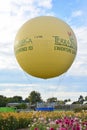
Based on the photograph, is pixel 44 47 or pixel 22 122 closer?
pixel 44 47

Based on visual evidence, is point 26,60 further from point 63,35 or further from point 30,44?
point 63,35

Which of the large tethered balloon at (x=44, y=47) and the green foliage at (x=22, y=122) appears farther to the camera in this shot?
the green foliage at (x=22, y=122)

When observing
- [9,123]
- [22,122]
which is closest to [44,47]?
[9,123]

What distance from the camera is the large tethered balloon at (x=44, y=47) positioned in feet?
38.1

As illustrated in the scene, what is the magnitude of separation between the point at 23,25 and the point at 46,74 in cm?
192

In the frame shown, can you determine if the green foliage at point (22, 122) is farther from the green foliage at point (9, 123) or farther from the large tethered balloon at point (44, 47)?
the large tethered balloon at point (44, 47)

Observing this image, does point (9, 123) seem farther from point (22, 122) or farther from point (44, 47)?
point (44, 47)

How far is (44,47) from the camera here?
11648 millimetres

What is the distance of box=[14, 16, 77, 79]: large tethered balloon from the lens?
38.1 ft

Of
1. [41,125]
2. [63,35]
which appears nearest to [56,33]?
[63,35]

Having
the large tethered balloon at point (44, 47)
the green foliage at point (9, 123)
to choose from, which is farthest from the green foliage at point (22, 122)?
the large tethered balloon at point (44, 47)

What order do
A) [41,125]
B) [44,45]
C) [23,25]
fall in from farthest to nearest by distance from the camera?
[23,25], [44,45], [41,125]

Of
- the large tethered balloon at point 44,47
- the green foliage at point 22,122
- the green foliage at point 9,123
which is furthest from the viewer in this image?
the green foliage at point 22,122

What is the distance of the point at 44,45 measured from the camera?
11.6 meters
